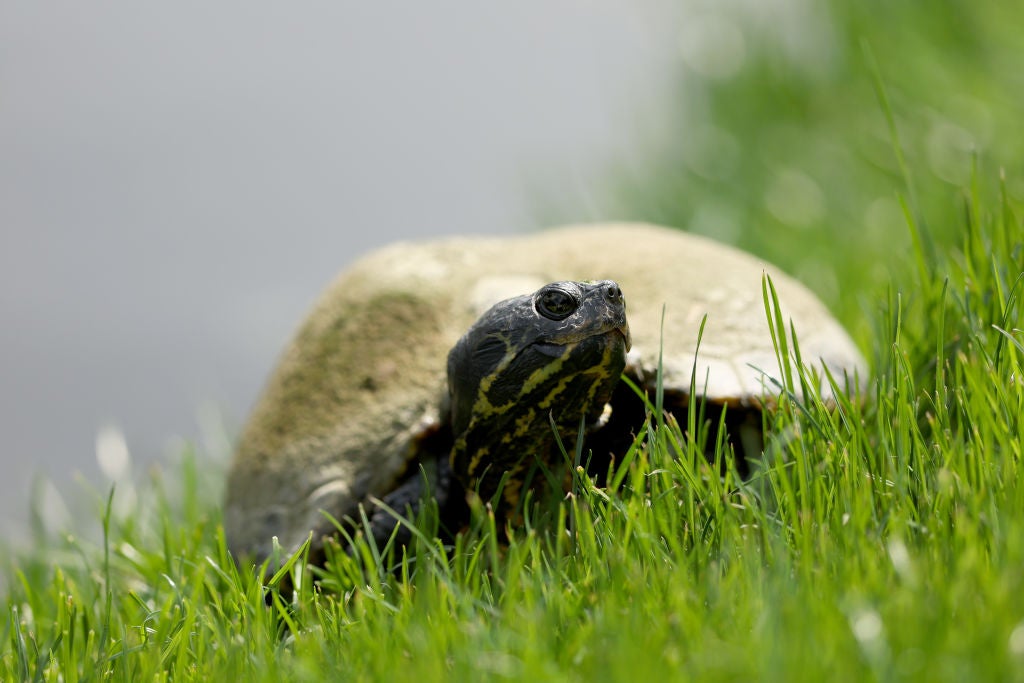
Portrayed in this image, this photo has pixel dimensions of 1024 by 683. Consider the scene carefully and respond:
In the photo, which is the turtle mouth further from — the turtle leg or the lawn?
the turtle leg

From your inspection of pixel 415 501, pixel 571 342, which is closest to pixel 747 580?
pixel 571 342

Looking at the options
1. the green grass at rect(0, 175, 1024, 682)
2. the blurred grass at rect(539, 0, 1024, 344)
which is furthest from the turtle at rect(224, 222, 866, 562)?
the blurred grass at rect(539, 0, 1024, 344)

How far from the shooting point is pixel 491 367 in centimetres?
216

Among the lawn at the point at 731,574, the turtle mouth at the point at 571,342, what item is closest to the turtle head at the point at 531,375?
the turtle mouth at the point at 571,342

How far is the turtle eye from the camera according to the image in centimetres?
206

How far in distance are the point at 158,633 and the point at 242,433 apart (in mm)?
1244

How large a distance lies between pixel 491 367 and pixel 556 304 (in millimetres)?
210

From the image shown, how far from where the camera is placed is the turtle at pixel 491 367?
2.12 m

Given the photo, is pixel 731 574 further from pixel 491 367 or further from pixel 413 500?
pixel 413 500

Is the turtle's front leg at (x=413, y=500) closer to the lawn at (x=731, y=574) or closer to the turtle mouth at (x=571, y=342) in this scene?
the lawn at (x=731, y=574)

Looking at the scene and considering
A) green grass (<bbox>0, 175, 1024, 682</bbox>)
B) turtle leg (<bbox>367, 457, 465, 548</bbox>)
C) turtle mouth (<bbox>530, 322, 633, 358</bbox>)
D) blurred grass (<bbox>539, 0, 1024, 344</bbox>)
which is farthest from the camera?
blurred grass (<bbox>539, 0, 1024, 344</bbox>)

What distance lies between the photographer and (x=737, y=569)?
1.59 meters

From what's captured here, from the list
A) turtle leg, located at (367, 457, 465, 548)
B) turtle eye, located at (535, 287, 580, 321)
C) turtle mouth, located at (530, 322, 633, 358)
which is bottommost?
turtle leg, located at (367, 457, 465, 548)

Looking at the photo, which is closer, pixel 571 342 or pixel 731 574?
pixel 731 574
